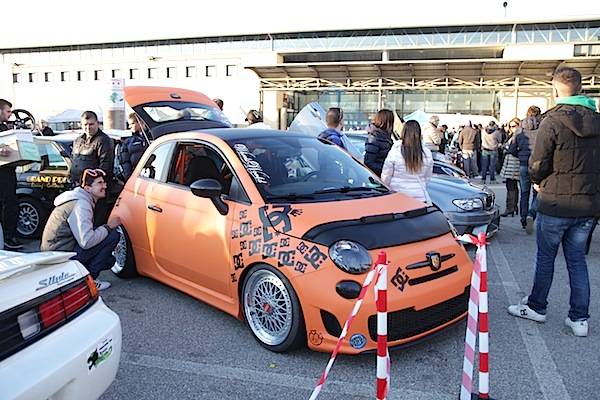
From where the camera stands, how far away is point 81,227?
14.7 feet

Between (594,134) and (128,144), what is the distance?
536 cm

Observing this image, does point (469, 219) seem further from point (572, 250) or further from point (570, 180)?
point (570, 180)

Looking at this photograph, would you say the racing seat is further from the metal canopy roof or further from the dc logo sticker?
the metal canopy roof

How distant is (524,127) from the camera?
794 centimetres

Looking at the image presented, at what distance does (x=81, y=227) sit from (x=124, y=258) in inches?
29.1

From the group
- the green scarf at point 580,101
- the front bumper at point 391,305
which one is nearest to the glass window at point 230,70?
the green scarf at point 580,101

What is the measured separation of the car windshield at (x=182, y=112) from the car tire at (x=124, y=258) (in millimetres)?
2821

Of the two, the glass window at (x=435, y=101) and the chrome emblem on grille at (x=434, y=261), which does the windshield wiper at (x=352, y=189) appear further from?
the glass window at (x=435, y=101)

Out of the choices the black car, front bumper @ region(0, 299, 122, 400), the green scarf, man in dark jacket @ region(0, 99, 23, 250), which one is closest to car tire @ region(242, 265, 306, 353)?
front bumper @ region(0, 299, 122, 400)

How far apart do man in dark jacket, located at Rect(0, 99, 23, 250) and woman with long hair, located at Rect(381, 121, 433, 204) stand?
446cm

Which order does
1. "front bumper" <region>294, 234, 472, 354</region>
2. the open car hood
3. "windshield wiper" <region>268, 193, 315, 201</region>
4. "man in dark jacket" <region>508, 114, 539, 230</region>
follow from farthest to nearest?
"man in dark jacket" <region>508, 114, 539, 230</region>, the open car hood, "windshield wiper" <region>268, 193, 315, 201</region>, "front bumper" <region>294, 234, 472, 354</region>

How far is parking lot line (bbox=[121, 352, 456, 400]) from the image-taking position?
10.2ft

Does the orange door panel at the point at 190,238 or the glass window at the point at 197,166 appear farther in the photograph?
the glass window at the point at 197,166

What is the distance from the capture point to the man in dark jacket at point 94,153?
628 cm
